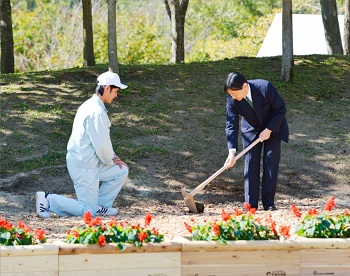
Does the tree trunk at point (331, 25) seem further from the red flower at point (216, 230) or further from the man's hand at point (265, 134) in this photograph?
the red flower at point (216, 230)

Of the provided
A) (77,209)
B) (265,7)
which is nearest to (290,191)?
(77,209)

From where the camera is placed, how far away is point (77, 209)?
9.19 meters

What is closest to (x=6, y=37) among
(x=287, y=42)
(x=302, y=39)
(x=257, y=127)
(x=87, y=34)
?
(x=87, y=34)

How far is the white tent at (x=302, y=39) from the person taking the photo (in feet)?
85.0

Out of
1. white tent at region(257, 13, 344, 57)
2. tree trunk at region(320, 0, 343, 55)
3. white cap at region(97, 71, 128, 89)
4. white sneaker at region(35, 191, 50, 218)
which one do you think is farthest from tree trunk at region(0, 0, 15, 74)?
white tent at region(257, 13, 344, 57)

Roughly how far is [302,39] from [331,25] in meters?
7.97

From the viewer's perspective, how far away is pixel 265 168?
958 centimetres

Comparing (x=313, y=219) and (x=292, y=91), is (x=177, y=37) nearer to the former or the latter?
(x=292, y=91)

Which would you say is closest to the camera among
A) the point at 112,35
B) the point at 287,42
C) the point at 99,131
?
the point at 99,131

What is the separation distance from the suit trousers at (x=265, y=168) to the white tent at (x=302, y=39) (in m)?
15.9

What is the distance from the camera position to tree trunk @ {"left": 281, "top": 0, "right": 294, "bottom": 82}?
14242 mm

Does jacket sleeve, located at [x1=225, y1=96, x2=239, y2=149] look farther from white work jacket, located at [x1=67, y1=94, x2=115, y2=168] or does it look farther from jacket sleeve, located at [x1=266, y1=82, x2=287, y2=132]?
white work jacket, located at [x1=67, y1=94, x2=115, y2=168]

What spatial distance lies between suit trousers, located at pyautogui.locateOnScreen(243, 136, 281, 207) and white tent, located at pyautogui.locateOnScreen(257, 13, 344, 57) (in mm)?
15883

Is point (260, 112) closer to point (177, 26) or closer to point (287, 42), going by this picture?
point (287, 42)
